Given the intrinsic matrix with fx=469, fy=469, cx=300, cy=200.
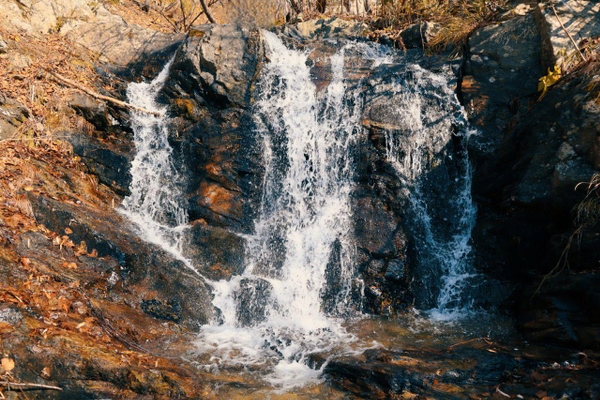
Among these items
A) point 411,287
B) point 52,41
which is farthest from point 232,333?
point 52,41

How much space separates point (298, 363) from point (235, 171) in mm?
3657

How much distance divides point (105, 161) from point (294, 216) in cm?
333

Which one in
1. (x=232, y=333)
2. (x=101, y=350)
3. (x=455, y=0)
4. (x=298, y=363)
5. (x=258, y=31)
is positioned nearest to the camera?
(x=101, y=350)

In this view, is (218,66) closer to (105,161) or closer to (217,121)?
(217,121)

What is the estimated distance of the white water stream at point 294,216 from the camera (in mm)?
6211

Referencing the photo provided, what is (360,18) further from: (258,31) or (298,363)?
(298,363)

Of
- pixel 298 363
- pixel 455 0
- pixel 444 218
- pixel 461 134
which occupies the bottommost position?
pixel 298 363

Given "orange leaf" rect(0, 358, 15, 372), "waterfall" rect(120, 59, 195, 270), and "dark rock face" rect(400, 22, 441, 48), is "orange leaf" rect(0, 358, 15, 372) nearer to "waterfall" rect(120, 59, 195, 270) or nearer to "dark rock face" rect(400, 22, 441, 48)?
"waterfall" rect(120, 59, 195, 270)

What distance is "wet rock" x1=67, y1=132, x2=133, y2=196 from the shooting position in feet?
25.6

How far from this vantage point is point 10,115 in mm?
7285

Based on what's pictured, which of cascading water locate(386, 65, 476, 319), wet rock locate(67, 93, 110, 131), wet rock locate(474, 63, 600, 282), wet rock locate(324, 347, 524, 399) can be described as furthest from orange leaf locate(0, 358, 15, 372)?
wet rock locate(474, 63, 600, 282)

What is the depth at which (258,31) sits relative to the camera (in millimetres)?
9234

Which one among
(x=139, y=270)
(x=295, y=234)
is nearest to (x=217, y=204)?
(x=295, y=234)

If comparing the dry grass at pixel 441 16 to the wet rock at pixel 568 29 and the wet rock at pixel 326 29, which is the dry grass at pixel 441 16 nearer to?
the wet rock at pixel 326 29
